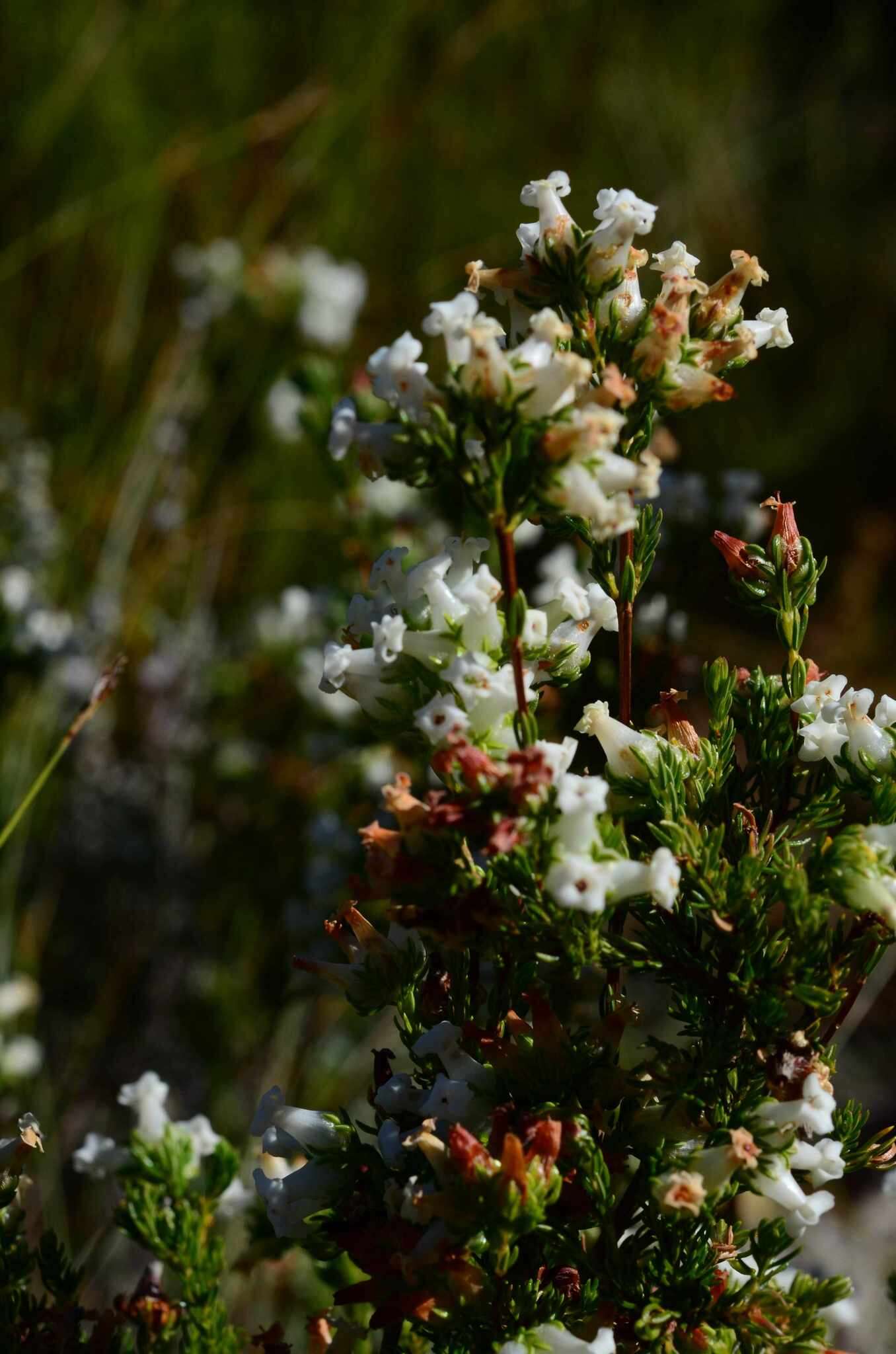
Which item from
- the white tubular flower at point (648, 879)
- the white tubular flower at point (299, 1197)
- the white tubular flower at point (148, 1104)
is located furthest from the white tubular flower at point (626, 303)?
the white tubular flower at point (148, 1104)

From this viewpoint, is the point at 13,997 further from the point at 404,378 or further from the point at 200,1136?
the point at 404,378

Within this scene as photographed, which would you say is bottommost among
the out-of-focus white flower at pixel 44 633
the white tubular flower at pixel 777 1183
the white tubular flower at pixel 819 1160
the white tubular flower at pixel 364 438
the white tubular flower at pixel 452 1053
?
the white tubular flower at pixel 777 1183

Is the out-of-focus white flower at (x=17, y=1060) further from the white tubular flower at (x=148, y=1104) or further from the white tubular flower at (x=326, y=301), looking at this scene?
the white tubular flower at (x=326, y=301)

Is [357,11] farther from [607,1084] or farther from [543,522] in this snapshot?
[607,1084]

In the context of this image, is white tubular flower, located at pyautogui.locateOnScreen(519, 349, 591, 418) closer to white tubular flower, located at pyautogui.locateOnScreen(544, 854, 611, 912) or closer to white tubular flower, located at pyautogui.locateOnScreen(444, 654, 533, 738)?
white tubular flower, located at pyautogui.locateOnScreen(444, 654, 533, 738)

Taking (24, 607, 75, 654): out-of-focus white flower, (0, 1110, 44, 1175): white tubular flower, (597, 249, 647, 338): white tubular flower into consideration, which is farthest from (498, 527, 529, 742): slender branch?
(24, 607, 75, 654): out-of-focus white flower

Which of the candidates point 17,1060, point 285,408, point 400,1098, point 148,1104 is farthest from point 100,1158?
point 285,408
